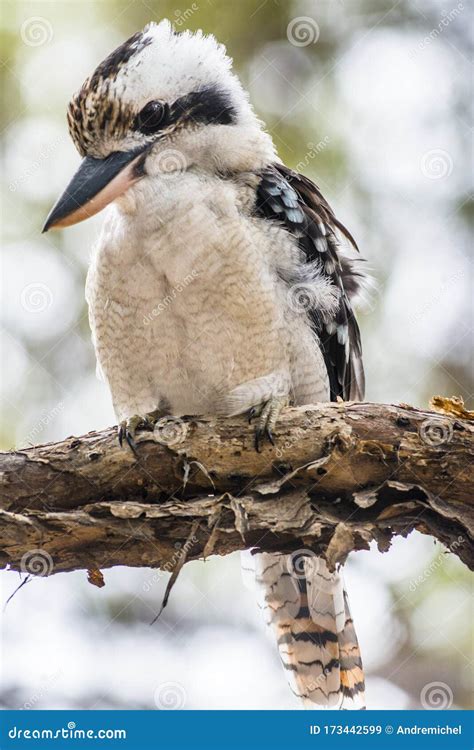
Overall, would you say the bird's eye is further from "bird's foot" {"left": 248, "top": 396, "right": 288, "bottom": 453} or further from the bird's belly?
"bird's foot" {"left": 248, "top": 396, "right": 288, "bottom": 453}

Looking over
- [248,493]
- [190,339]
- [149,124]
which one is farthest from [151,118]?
[248,493]

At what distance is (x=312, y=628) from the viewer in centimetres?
289

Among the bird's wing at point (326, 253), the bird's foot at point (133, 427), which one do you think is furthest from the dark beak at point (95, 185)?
the bird's foot at point (133, 427)

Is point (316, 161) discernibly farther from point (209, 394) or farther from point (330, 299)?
point (209, 394)

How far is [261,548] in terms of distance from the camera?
2.27m

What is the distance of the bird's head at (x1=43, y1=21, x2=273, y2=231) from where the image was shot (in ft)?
8.21

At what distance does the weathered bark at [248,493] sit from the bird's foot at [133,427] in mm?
22

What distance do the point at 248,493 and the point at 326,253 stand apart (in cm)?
95

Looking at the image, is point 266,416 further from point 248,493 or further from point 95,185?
point 95,185

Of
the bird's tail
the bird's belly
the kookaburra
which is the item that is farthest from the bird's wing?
the bird's tail

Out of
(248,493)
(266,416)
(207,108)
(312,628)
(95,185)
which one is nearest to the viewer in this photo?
(248,493)

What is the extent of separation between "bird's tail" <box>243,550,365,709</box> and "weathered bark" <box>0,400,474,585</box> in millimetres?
584

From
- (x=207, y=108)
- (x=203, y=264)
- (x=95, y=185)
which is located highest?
(x=207, y=108)

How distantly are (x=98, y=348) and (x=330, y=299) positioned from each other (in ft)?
2.36
